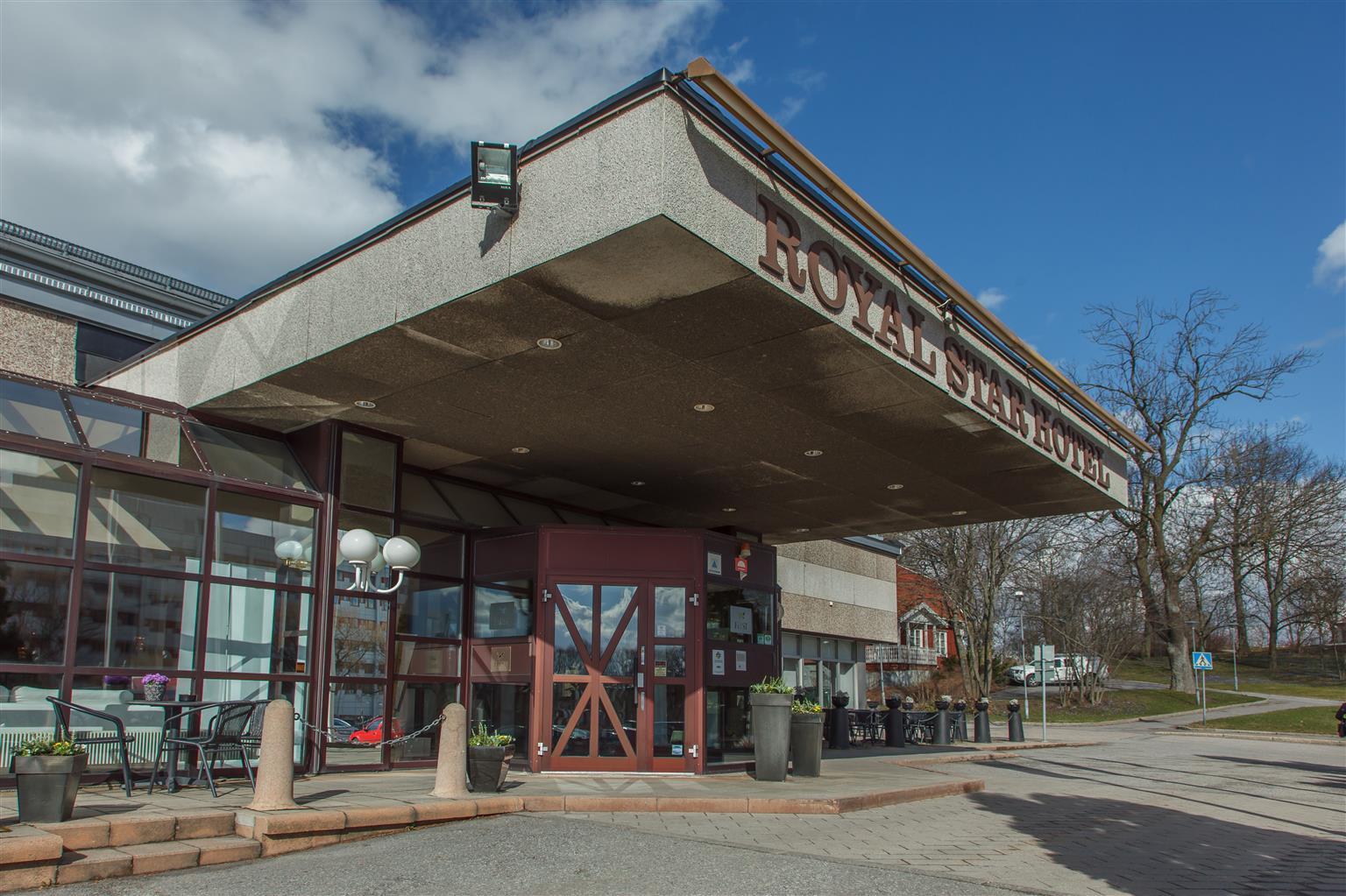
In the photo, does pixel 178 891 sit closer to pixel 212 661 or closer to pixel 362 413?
pixel 212 661

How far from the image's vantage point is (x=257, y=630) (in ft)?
37.0

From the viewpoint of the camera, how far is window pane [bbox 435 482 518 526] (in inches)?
576

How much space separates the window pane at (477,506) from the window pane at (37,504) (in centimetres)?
506

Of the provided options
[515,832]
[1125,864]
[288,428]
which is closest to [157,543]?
[288,428]

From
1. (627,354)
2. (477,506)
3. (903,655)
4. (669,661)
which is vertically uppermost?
(627,354)

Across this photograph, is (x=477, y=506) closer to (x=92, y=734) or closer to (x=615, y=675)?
(x=615, y=675)

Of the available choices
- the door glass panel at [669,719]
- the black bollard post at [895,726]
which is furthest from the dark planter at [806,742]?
the black bollard post at [895,726]

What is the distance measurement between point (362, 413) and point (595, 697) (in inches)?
186

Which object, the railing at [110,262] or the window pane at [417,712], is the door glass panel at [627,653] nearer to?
the window pane at [417,712]

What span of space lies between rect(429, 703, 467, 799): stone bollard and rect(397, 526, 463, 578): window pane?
3889mm

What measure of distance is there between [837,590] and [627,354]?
56.1ft

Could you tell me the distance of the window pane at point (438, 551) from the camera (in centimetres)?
1365

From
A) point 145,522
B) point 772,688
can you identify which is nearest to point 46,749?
point 145,522

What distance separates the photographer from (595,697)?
13.4 metres
